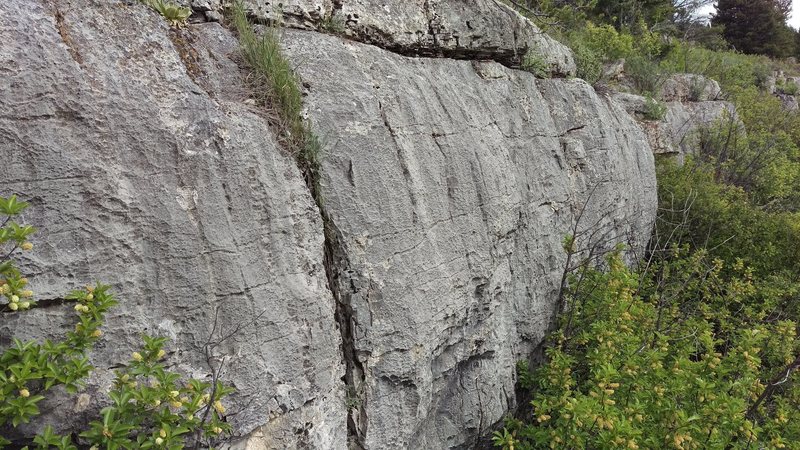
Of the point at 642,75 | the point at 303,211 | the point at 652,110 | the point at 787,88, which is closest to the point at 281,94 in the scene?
the point at 303,211

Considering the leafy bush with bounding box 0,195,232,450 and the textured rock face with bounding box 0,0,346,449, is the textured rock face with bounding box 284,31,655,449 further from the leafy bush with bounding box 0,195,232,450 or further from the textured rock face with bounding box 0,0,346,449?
the leafy bush with bounding box 0,195,232,450

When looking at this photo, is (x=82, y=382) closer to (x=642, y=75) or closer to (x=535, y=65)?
(x=535, y=65)

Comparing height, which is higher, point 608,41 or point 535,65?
point 608,41

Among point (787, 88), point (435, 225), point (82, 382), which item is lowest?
point (82, 382)

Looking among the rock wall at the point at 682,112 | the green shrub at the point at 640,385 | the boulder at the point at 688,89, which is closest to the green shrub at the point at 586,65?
the rock wall at the point at 682,112

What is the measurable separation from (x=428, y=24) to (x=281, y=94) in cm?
171

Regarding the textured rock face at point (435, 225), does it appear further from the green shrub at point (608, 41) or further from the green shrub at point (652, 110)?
the green shrub at point (608, 41)

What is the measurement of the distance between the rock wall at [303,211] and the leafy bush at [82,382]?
13 centimetres

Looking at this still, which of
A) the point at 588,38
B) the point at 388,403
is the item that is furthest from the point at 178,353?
the point at 588,38

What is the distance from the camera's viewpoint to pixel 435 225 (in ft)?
11.7

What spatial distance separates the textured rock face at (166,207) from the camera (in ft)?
7.32

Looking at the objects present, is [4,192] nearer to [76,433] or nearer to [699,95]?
[76,433]

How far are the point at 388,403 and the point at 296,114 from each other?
1.89 meters

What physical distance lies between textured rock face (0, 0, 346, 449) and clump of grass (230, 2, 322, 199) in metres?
0.11
